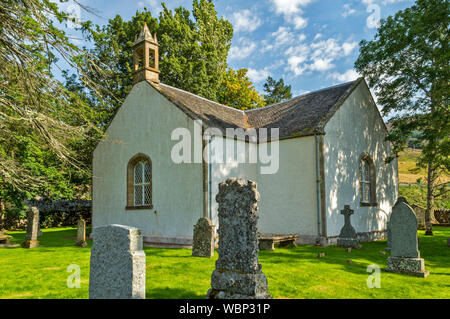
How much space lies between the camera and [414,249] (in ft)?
27.0

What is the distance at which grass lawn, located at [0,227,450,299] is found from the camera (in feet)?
21.0

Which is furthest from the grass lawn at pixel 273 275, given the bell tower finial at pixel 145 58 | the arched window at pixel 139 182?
the bell tower finial at pixel 145 58

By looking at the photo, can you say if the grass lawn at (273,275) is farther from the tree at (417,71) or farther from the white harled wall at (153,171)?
the tree at (417,71)

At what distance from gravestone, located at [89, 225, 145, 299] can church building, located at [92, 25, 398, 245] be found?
7.99m

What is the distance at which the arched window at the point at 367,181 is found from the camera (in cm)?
1642

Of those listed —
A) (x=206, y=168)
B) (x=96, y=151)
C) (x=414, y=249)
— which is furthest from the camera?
(x=96, y=151)

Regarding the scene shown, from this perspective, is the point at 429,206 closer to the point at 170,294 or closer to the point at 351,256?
the point at 351,256

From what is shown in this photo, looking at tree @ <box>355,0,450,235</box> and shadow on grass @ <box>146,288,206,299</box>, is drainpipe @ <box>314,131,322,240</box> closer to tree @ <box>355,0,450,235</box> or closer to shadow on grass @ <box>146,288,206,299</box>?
tree @ <box>355,0,450,235</box>

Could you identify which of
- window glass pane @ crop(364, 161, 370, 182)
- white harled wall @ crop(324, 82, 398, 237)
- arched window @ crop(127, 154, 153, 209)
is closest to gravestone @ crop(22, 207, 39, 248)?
arched window @ crop(127, 154, 153, 209)

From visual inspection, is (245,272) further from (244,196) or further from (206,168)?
(206,168)

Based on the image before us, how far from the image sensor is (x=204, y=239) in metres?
10.8

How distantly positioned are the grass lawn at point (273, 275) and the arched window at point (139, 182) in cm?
419
